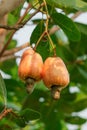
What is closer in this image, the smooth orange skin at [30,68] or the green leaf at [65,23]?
the smooth orange skin at [30,68]

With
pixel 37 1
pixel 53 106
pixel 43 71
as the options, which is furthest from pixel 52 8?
pixel 53 106

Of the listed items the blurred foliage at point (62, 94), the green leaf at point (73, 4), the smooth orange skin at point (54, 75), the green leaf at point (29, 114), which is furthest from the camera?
the blurred foliage at point (62, 94)

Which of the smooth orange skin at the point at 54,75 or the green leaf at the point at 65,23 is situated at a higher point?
the smooth orange skin at the point at 54,75

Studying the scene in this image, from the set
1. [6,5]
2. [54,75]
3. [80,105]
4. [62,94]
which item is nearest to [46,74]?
[54,75]

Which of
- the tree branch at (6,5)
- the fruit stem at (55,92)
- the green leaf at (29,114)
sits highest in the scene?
the tree branch at (6,5)

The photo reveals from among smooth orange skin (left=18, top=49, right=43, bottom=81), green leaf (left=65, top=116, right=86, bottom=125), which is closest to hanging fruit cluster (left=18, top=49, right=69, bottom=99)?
smooth orange skin (left=18, top=49, right=43, bottom=81)

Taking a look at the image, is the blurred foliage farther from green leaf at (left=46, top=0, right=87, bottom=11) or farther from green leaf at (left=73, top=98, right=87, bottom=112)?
green leaf at (left=46, top=0, right=87, bottom=11)

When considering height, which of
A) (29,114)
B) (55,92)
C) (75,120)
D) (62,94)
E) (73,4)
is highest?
(73,4)

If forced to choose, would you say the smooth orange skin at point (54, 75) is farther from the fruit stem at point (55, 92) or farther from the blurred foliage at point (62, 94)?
the blurred foliage at point (62, 94)

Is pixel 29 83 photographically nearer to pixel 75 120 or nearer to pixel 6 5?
pixel 6 5

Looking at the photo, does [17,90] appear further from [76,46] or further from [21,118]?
[21,118]

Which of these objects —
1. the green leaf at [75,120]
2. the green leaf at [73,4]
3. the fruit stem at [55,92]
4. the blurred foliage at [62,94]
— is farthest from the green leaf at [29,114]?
the green leaf at [75,120]
